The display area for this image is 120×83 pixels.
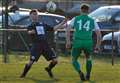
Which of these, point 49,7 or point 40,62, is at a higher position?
point 49,7

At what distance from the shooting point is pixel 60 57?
20.2 m

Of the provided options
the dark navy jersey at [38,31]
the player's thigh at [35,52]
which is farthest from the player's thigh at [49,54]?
the dark navy jersey at [38,31]

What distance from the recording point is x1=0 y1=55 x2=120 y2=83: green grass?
14156 mm

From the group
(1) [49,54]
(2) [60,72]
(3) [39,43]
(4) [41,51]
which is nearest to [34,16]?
(3) [39,43]

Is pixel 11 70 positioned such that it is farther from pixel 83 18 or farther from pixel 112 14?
pixel 112 14

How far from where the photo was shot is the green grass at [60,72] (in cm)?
1416

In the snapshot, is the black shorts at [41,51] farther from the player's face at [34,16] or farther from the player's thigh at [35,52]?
the player's face at [34,16]

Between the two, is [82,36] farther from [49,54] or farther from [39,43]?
[39,43]

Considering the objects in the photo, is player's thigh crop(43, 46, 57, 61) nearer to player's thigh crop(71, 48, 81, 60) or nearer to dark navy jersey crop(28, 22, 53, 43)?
dark navy jersey crop(28, 22, 53, 43)

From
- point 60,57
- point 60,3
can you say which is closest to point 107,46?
point 60,57

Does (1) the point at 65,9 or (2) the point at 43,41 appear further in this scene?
(1) the point at 65,9

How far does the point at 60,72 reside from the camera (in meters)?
16.1

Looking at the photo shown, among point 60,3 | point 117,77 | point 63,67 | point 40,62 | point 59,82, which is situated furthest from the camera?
point 60,3

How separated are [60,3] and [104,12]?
14.2m
